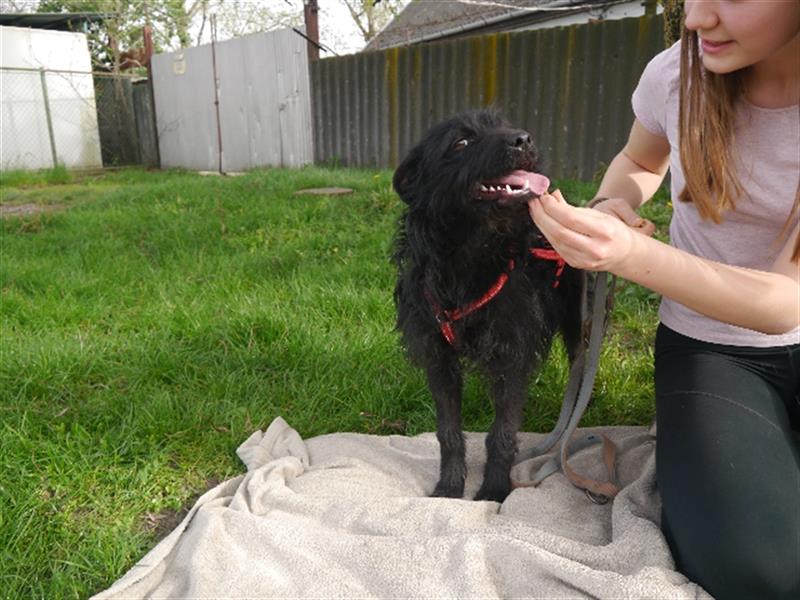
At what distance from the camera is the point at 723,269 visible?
1.62m

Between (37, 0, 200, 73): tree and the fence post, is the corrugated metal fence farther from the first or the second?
(37, 0, 200, 73): tree

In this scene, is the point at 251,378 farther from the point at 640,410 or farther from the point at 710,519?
the point at 710,519

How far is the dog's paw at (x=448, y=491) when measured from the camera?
2.41 meters

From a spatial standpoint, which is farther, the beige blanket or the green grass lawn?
the green grass lawn

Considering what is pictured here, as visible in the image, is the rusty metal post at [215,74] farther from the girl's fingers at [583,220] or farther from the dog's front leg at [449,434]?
the girl's fingers at [583,220]

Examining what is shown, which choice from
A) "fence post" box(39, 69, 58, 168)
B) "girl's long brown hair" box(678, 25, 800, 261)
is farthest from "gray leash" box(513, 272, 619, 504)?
"fence post" box(39, 69, 58, 168)

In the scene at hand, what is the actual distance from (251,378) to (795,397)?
2214 mm

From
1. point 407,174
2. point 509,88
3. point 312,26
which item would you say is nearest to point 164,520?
point 407,174

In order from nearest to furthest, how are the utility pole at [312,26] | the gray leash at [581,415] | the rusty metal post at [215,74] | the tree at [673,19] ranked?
the gray leash at [581,415]
the tree at [673,19]
the utility pole at [312,26]
the rusty metal post at [215,74]

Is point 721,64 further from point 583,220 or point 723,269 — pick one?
point 583,220

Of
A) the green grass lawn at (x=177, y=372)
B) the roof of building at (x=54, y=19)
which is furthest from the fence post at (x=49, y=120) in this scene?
the green grass lawn at (x=177, y=372)

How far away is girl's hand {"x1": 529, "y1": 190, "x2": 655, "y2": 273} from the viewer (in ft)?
4.91

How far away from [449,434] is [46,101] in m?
14.0

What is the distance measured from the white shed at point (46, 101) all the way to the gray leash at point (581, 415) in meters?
13.8
